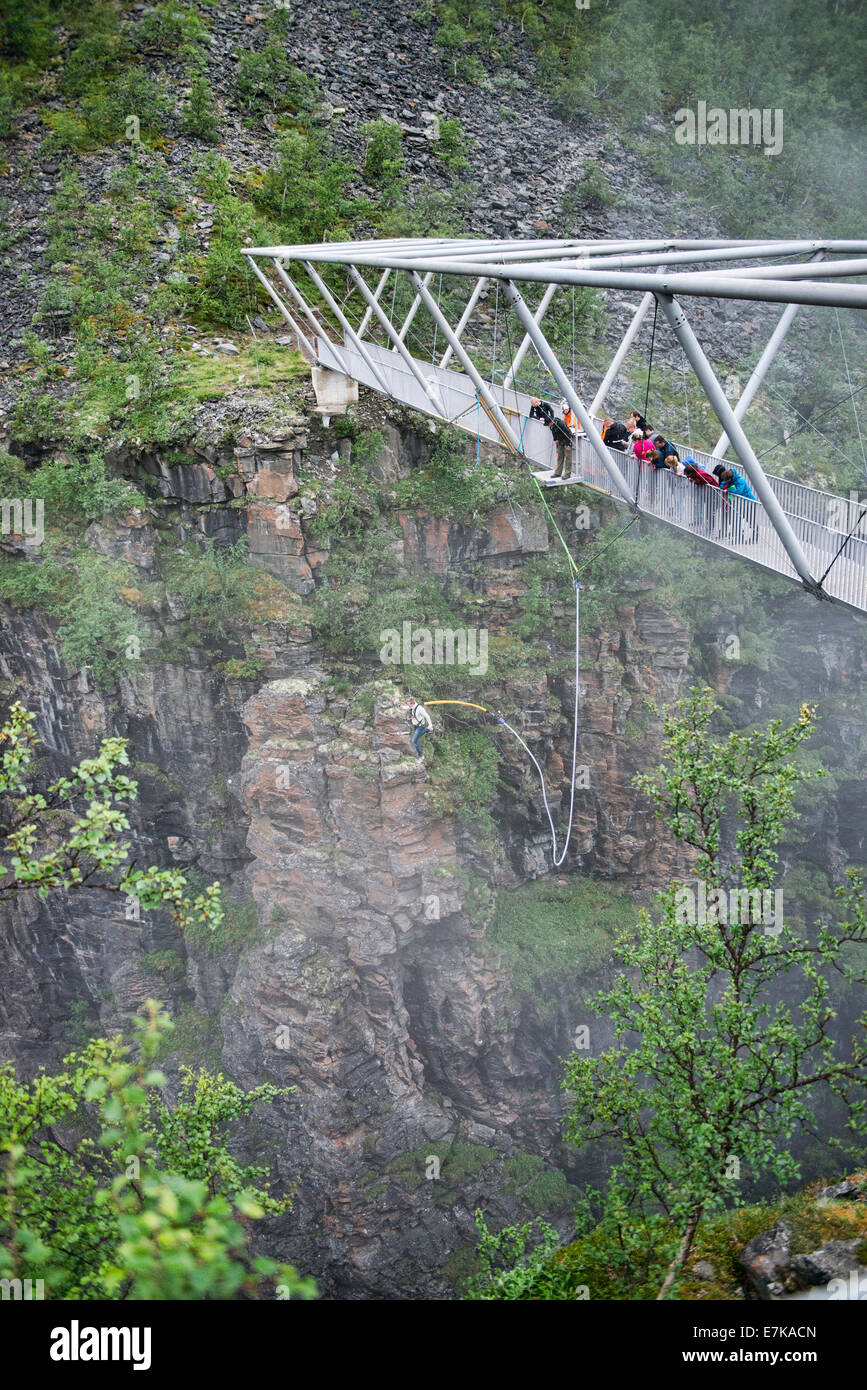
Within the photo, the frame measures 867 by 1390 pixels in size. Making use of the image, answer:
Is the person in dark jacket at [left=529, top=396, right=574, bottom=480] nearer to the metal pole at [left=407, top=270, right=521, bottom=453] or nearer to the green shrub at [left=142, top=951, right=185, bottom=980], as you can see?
the metal pole at [left=407, top=270, right=521, bottom=453]

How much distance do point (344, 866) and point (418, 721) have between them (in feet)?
11.5

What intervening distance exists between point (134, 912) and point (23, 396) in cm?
1186

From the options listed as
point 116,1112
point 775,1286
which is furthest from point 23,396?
point 775,1286

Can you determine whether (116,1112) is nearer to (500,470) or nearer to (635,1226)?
(635,1226)

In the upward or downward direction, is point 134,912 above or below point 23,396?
below

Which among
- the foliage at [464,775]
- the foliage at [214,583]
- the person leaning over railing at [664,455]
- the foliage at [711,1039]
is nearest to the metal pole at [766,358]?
the person leaning over railing at [664,455]

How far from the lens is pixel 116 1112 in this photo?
4.67 metres
